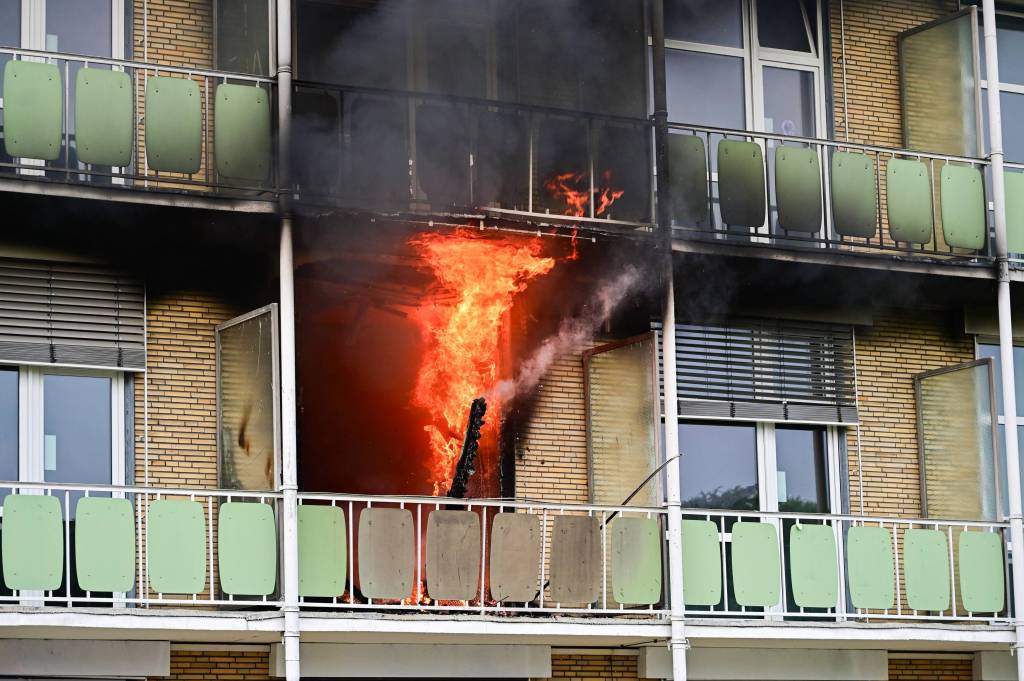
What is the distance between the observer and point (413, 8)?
636 inches

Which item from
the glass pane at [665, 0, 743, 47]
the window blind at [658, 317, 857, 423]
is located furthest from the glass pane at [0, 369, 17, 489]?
the glass pane at [665, 0, 743, 47]

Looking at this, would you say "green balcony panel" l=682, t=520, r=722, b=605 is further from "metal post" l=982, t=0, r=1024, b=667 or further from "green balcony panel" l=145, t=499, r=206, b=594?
"green balcony panel" l=145, t=499, r=206, b=594

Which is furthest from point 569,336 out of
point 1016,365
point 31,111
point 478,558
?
point 31,111

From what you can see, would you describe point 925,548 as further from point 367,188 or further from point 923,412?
point 367,188

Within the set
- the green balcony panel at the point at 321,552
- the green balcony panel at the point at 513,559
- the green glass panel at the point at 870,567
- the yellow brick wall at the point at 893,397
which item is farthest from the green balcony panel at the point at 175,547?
the yellow brick wall at the point at 893,397

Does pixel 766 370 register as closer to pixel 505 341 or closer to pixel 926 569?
pixel 926 569

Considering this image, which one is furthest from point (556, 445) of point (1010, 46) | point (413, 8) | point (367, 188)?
point (1010, 46)

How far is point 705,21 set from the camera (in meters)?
17.7

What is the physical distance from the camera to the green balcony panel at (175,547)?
13.3m

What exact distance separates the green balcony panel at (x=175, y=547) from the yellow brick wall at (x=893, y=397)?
688 centimetres

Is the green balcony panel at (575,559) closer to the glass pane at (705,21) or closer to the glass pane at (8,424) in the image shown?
the glass pane at (8,424)

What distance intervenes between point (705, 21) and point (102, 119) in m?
6.70

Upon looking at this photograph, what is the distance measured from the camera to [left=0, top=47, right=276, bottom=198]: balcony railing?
13586 millimetres

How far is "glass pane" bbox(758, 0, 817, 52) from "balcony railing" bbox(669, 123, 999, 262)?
46.8 inches
